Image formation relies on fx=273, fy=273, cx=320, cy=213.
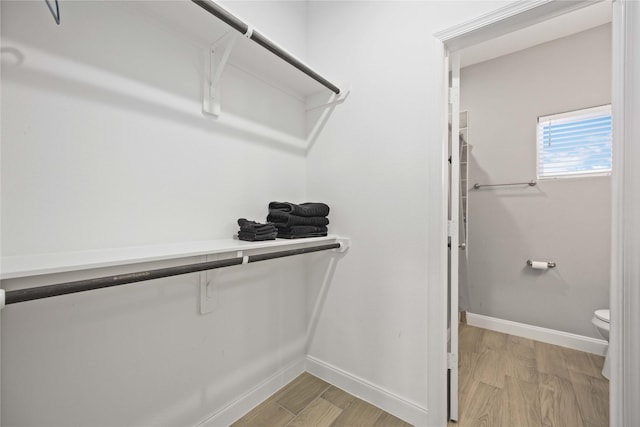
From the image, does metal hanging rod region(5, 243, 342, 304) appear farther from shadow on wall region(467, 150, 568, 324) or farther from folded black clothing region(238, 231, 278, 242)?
shadow on wall region(467, 150, 568, 324)

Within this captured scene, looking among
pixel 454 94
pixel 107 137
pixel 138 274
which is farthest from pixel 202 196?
pixel 454 94

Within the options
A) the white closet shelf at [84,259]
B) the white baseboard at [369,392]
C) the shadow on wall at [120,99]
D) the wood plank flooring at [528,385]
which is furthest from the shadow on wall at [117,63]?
the wood plank flooring at [528,385]

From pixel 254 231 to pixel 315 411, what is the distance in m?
1.02

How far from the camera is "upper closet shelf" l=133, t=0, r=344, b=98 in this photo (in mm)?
Result: 1002

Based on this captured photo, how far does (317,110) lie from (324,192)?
532 millimetres

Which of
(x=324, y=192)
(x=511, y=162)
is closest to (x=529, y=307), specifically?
(x=511, y=162)

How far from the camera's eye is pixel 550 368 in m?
1.88

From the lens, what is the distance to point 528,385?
1.69 m

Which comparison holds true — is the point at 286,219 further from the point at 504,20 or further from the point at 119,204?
the point at 504,20

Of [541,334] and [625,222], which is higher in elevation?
[625,222]

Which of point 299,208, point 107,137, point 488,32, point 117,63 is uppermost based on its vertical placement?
point 488,32

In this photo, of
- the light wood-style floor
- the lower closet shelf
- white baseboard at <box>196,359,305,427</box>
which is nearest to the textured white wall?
the lower closet shelf

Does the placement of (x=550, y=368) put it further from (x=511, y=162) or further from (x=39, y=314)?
(x=39, y=314)

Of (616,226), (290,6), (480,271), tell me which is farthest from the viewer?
(480,271)
